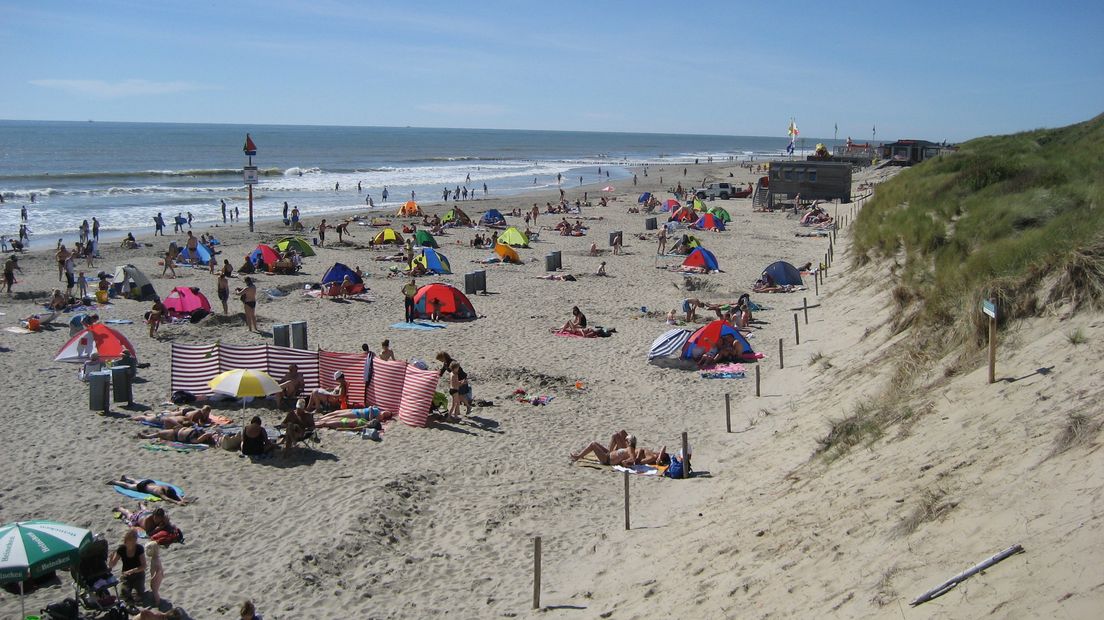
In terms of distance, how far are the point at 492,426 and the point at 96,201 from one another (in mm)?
47148

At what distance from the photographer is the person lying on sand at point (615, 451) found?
11.3 m

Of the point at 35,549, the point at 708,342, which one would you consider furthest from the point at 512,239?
the point at 35,549

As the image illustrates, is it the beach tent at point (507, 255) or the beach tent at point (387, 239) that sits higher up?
the beach tent at point (387, 239)

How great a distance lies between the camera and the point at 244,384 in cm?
1262

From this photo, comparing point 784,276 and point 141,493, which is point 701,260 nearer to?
point 784,276

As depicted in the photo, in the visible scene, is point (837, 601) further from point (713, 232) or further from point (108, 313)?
point (713, 232)

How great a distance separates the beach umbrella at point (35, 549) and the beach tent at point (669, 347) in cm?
1034

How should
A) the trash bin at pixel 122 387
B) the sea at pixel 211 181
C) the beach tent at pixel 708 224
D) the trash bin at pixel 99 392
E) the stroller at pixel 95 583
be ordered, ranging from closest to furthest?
the stroller at pixel 95 583, the trash bin at pixel 99 392, the trash bin at pixel 122 387, the beach tent at pixel 708 224, the sea at pixel 211 181

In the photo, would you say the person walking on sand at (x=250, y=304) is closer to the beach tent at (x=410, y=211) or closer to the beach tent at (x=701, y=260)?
the beach tent at (x=701, y=260)

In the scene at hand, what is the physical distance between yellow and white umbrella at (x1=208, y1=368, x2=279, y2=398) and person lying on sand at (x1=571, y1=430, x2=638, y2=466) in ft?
15.0

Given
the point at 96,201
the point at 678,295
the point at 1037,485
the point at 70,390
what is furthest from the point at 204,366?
the point at 96,201

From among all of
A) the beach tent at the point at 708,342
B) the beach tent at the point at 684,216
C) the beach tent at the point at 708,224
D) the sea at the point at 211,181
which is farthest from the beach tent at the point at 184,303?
the beach tent at the point at 684,216

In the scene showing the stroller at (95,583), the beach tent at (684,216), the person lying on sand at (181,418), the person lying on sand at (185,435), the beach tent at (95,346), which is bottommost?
the stroller at (95,583)

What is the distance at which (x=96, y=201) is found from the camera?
2034 inches
